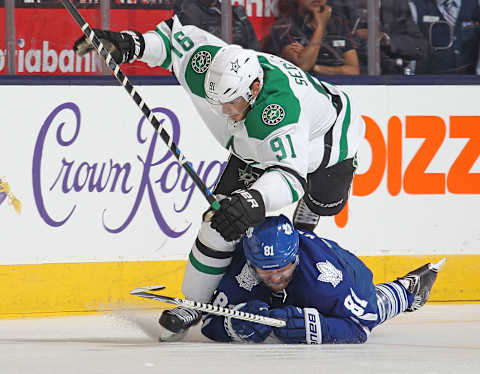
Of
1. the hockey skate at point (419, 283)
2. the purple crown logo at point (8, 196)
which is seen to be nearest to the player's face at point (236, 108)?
the hockey skate at point (419, 283)

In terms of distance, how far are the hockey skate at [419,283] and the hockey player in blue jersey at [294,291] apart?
42 centimetres

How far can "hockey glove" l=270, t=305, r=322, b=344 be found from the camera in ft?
11.3

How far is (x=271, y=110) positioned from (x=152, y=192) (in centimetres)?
164

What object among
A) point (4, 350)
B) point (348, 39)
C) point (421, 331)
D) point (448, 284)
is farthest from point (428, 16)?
point (4, 350)

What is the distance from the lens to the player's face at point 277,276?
3.45 m

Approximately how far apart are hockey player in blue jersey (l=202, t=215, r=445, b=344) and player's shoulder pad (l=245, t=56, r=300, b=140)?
33 centimetres

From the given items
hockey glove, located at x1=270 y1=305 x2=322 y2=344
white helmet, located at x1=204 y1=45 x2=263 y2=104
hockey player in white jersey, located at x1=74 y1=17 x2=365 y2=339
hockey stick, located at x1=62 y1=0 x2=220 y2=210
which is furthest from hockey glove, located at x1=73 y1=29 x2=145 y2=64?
hockey glove, located at x1=270 y1=305 x2=322 y2=344

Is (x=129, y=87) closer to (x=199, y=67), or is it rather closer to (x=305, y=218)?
(x=199, y=67)

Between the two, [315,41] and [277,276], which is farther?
[315,41]

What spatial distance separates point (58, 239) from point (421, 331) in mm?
1795

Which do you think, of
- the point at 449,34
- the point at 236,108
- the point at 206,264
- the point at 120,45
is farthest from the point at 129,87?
the point at 449,34

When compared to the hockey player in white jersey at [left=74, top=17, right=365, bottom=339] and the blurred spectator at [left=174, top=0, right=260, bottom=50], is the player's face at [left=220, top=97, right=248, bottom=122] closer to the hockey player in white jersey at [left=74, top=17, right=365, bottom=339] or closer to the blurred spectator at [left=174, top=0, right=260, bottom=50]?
the hockey player in white jersey at [left=74, top=17, right=365, bottom=339]

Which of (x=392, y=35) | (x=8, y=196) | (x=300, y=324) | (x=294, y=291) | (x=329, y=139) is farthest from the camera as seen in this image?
(x=392, y=35)

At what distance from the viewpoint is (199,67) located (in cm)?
381
